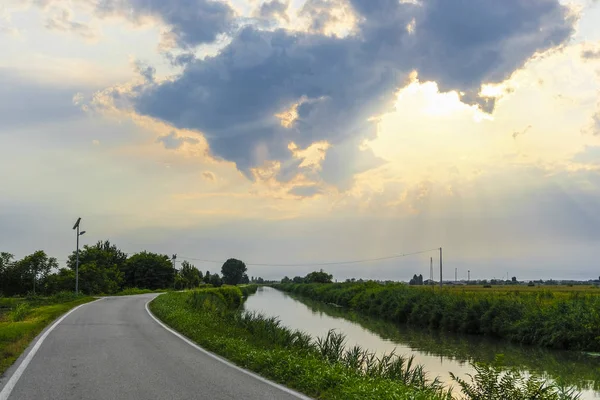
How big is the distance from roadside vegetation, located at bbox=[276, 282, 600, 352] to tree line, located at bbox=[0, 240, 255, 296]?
3131 centimetres

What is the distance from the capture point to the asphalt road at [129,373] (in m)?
8.87

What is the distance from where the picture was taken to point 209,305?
29.4m

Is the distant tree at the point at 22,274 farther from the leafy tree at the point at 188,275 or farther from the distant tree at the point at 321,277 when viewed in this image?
the distant tree at the point at 321,277

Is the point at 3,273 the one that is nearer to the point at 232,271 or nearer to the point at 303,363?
the point at 303,363

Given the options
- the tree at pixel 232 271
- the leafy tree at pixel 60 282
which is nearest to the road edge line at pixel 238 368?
the leafy tree at pixel 60 282

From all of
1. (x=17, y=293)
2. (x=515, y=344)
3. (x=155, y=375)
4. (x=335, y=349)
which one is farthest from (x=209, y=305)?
(x=17, y=293)

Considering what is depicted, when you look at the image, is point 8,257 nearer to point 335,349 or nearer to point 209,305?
point 209,305

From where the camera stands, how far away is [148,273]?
8812 centimetres

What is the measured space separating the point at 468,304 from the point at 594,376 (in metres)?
17.7

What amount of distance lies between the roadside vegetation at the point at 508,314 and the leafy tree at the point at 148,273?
45.2m

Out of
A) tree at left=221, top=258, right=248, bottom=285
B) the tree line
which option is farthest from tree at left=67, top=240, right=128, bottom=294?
tree at left=221, top=258, right=248, bottom=285

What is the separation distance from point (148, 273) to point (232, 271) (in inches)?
3790

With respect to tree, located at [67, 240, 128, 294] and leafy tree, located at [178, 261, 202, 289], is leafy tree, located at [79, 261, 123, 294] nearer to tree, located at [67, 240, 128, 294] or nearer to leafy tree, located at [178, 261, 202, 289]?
tree, located at [67, 240, 128, 294]

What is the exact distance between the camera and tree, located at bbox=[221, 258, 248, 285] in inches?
7146
